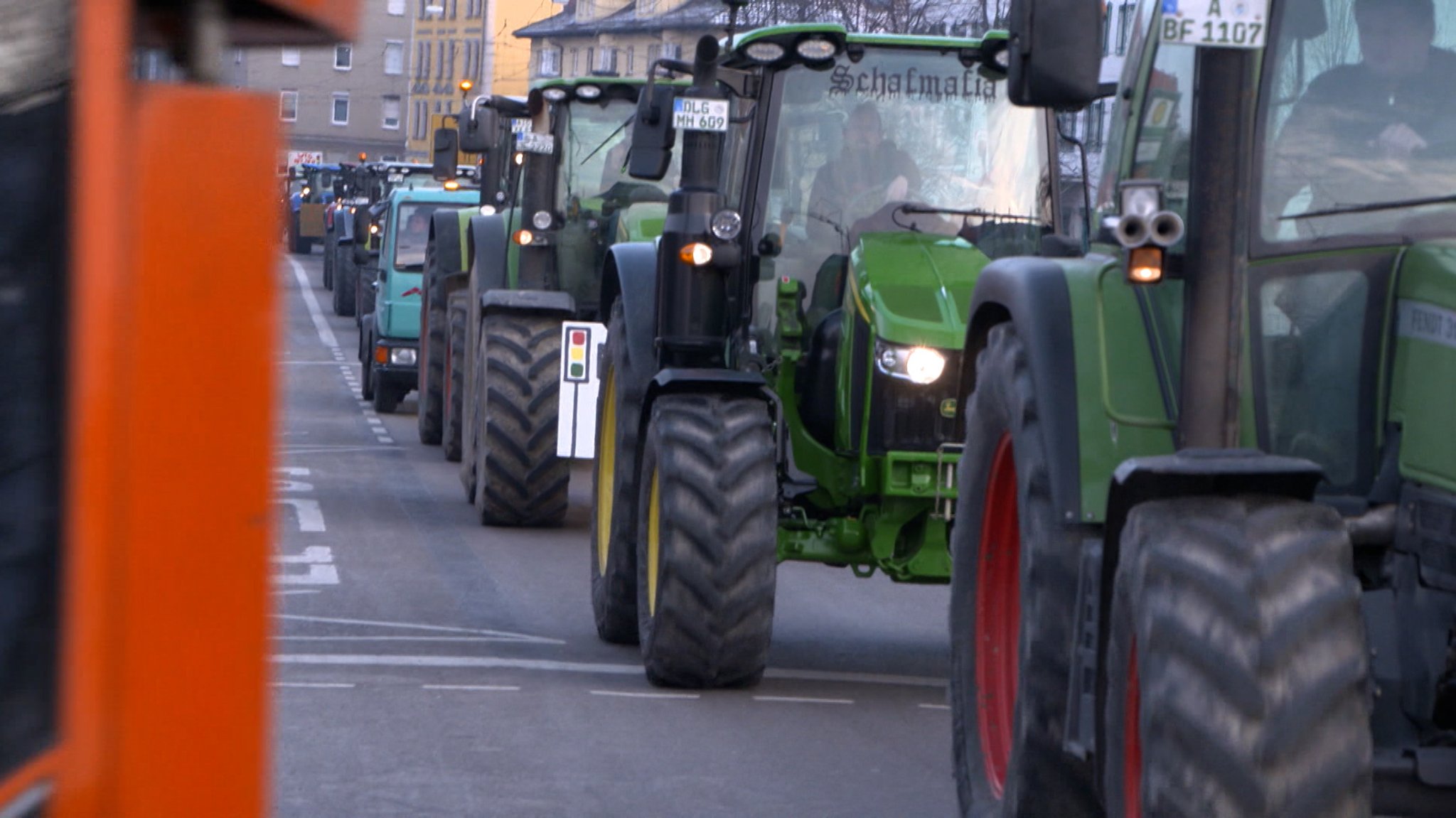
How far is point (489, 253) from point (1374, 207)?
1187 cm

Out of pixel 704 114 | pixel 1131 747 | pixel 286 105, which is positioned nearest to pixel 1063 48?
pixel 1131 747

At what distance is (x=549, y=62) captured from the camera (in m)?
91.0

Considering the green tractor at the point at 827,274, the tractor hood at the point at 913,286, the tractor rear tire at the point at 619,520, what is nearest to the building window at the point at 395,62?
the tractor rear tire at the point at 619,520

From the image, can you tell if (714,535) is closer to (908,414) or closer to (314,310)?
(908,414)

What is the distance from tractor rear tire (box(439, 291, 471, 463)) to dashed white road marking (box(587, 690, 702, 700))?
8.30 meters

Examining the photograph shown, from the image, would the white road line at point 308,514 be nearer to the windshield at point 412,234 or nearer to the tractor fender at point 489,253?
the tractor fender at point 489,253

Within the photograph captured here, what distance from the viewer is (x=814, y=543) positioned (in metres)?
8.96

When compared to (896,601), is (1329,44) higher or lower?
higher

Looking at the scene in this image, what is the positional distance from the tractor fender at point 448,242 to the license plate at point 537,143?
3.32 meters

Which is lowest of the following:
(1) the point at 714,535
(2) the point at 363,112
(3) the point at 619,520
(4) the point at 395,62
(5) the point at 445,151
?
(3) the point at 619,520

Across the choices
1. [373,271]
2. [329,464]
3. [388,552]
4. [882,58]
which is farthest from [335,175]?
[882,58]

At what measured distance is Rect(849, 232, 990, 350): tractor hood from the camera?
8.64 meters

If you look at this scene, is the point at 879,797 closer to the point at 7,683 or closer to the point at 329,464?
the point at 7,683

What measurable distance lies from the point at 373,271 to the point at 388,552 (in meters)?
16.0
